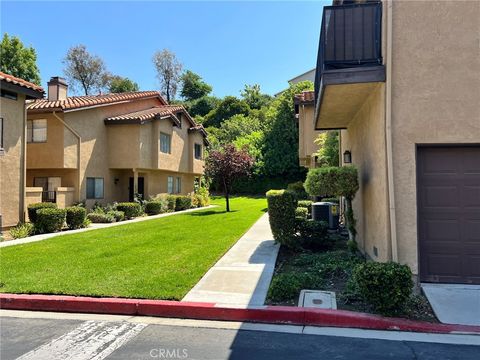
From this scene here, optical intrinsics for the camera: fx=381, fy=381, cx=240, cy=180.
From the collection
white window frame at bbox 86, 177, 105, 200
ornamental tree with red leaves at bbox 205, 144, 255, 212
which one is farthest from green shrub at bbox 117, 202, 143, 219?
ornamental tree with red leaves at bbox 205, 144, 255, 212

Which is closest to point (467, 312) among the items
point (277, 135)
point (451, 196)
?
point (451, 196)

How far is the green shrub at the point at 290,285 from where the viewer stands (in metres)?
5.83

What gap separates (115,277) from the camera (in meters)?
7.04

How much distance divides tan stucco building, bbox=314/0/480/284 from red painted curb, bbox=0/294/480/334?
4.74 feet

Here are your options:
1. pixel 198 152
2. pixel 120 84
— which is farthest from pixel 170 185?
pixel 120 84

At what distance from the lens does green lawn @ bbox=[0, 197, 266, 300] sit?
6.36m

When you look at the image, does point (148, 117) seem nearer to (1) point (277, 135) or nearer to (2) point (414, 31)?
(2) point (414, 31)

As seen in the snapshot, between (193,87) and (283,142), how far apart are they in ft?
112

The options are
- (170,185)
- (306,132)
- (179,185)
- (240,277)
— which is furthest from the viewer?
(179,185)

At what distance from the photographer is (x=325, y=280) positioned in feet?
22.6

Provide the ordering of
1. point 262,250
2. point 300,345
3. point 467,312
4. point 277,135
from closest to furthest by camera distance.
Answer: point 300,345
point 467,312
point 262,250
point 277,135

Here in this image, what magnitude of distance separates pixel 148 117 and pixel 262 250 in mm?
14461

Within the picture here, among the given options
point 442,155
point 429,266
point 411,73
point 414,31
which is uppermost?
point 414,31

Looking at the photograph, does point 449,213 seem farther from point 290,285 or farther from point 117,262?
point 117,262
